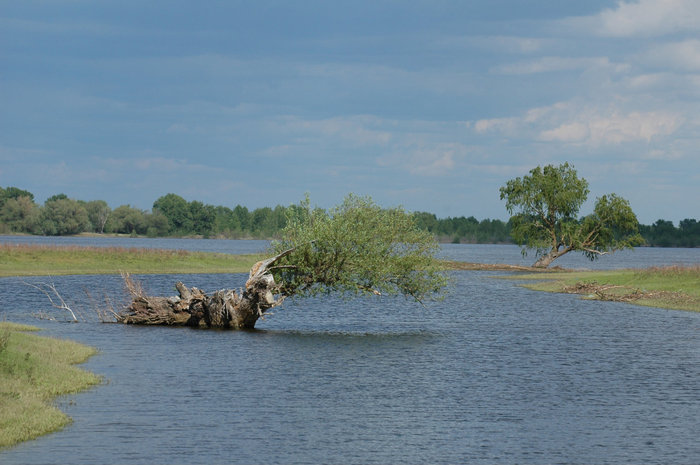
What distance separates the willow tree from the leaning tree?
3063 inches

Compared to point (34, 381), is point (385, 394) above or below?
below

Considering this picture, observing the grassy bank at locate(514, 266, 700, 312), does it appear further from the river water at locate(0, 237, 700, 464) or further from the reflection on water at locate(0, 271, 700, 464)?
the reflection on water at locate(0, 271, 700, 464)

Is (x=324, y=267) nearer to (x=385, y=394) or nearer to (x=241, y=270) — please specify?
(x=385, y=394)

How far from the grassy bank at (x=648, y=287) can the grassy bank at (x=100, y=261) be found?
1892 inches

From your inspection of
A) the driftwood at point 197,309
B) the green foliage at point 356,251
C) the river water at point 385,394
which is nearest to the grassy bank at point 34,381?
the river water at point 385,394

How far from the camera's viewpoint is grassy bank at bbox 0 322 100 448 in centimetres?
2294

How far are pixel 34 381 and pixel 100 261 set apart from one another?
264ft

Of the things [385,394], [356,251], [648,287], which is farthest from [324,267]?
[648,287]

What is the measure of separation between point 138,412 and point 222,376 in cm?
725

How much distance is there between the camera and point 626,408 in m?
28.3

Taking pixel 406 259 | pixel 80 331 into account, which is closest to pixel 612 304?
pixel 406 259

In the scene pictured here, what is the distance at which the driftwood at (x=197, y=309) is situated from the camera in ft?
161

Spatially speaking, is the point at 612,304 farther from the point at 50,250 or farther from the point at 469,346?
the point at 50,250

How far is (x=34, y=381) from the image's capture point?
92.4 ft
